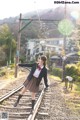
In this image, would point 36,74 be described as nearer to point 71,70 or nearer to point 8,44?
point 71,70

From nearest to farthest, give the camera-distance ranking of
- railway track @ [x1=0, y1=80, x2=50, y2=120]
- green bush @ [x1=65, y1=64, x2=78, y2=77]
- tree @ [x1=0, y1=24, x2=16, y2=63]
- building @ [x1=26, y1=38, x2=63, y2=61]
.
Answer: railway track @ [x1=0, y1=80, x2=50, y2=120] → green bush @ [x1=65, y1=64, x2=78, y2=77] → tree @ [x1=0, y1=24, x2=16, y2=63] → building @ [x1=26, y1=38, x2=63, y2=61]

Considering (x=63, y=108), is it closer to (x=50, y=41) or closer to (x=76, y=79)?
(x=76, y=79)

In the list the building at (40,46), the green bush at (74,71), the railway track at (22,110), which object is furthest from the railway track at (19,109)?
the building at (40,46)

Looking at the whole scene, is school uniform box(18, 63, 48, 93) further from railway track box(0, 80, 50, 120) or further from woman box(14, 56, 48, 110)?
railway track box(0, 80, 50, 120)

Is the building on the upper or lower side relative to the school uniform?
lower

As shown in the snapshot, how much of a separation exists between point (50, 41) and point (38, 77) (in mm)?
102809

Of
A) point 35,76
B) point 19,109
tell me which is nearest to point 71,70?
point 19,109

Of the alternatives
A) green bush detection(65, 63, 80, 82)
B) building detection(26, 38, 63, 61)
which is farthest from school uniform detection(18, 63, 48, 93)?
building detection(26, 38, 63, 61)

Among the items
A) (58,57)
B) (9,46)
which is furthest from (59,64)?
(9,46)

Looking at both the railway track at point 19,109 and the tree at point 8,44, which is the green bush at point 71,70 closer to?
the railway track at point 19,109

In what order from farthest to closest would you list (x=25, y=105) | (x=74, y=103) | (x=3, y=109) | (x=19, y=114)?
(x=74, y=103), (x=25, y=105), (x=3, y=109), (x=19, y=114)

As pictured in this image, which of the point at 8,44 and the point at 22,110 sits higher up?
the point at 22,110

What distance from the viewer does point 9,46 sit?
71250mm

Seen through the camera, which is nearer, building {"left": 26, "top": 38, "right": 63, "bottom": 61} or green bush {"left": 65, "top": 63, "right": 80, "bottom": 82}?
green bush {"left": 65, "top": 63, "right": 80, "bottom": 82}
